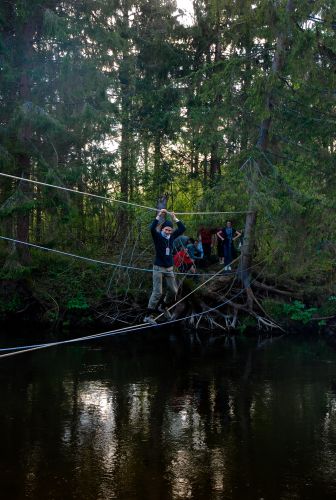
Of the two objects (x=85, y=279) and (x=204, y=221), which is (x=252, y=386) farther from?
(x=85, y=279)

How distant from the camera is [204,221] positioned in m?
17.1

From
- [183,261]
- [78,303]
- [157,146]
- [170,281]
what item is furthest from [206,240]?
[170,281]

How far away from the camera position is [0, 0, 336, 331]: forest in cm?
1627

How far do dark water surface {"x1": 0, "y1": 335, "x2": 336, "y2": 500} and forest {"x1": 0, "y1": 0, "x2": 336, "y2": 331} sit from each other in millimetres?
2895

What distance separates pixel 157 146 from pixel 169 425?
1421 cm

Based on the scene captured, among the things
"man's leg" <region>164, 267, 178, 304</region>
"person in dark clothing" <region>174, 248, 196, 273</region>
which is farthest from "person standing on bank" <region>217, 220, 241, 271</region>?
"man's leg" <region>164, 267, 178, 304</region>

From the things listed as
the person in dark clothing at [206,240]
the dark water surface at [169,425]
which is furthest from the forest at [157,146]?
the dark water surface at [169,425]

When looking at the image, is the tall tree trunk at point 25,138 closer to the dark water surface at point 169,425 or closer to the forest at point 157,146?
the forest at point 157,146

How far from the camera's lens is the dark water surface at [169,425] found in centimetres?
786

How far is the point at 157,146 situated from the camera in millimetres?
22844

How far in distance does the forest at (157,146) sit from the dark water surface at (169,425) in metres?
2.89

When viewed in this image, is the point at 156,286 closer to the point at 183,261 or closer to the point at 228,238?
the point at 183,261

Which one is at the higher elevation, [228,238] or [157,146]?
[157,146]

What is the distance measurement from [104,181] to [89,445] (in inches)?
446
